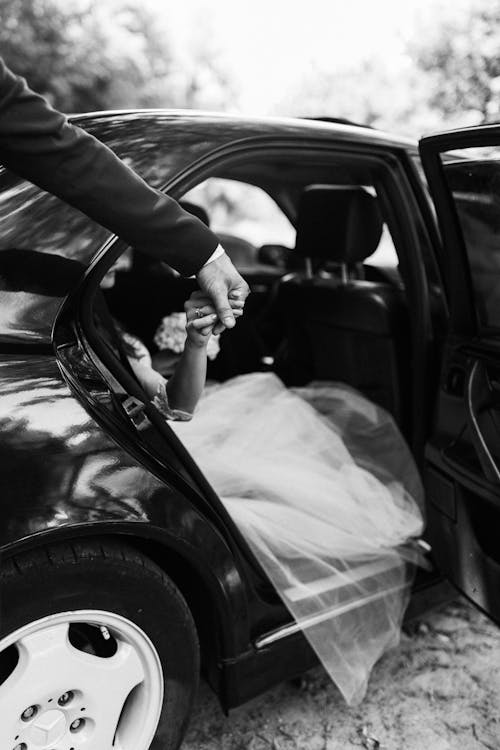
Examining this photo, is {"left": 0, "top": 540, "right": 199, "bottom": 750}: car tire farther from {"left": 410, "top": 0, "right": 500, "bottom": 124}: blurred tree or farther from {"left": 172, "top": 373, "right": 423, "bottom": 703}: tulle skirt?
{"left": 410, "top": 0, "right": 500, "bottom": 124}: blurred tree

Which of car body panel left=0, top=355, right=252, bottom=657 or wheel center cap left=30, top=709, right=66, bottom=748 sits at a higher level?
car body panel left=0, top=355, right=252, bottom=657

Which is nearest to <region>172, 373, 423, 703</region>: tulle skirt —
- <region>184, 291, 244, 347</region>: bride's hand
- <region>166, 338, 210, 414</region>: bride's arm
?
<region>166, 338, 210, 414</region>: bride's arm

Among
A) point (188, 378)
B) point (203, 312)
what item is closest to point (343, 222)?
point (188, 378)

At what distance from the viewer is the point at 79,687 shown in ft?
4.34

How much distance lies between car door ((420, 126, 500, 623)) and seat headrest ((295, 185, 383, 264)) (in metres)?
0.44

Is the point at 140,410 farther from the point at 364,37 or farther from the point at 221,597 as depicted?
the point at 364,37

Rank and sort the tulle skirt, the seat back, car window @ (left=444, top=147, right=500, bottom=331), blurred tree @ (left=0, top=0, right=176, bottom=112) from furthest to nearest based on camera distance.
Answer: blurred tree @ (left=0, top=0, right=176, bottom=112)
the seat back
the tulle skirt
car window @ (left=444, top=147, right=500, bottom=331)

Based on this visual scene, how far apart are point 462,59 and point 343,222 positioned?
7934 millimetres

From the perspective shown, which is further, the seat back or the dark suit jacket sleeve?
the seat back

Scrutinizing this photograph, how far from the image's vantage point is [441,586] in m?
2.08

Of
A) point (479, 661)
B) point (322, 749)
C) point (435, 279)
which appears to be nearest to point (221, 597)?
point (322, 749)

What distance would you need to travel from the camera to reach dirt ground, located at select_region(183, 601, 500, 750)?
5.90 ft

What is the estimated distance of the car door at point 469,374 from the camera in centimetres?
168

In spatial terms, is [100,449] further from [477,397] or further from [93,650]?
[477,397]
